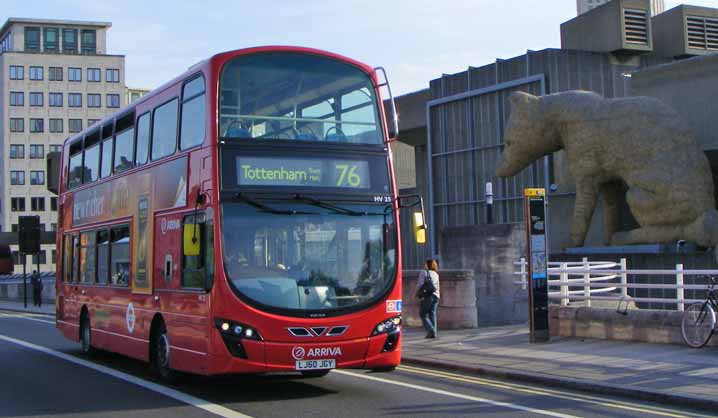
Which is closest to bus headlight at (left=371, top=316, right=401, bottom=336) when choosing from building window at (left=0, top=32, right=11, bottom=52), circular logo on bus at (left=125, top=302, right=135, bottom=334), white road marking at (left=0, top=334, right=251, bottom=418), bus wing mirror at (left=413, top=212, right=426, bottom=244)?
bus wing mirror at (left=413, top=212, right=426, bottom=244)

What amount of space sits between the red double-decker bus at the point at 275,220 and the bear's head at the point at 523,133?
1672 cm

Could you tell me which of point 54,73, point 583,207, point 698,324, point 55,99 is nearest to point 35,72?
point 54,73

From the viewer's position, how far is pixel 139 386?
13.1 m

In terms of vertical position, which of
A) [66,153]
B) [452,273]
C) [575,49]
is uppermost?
[575,49]

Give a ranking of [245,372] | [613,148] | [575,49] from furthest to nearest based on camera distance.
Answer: [575,49], [613,148], [245,372]

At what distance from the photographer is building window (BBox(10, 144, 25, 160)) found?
10669 centimetres

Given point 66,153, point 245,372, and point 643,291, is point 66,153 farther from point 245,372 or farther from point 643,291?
point 643,291

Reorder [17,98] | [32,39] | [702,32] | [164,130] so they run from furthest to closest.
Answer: [32,39], [17,98], [702,32], [164,130]

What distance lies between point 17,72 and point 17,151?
902 centimetres

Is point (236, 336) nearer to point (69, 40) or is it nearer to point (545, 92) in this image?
point (545, 92)

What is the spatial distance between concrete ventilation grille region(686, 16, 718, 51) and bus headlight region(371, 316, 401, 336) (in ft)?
101

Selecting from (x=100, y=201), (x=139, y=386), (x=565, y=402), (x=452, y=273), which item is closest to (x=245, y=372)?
(x=139, y=386)

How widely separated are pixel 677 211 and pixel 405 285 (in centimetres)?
870

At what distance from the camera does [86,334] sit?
688 inches
